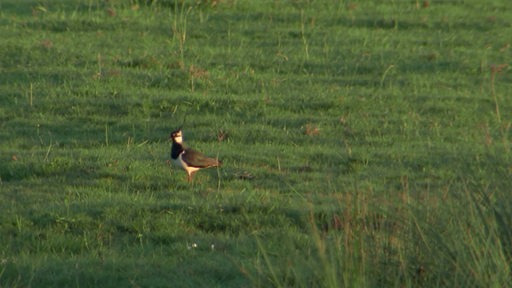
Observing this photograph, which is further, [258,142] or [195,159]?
[258,142]

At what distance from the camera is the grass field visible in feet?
21.3

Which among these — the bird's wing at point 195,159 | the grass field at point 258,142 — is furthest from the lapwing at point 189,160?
the grass field at point 258,142

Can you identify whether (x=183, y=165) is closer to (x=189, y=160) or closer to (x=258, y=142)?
(x=189, y=160)

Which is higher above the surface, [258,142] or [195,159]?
[195,159]

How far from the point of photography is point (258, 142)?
1242cm

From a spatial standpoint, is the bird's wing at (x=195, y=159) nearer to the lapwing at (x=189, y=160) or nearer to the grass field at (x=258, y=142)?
the lapwing at (x=189, y=160)

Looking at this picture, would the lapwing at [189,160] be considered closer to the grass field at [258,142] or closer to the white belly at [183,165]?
the white belly at [183,165]

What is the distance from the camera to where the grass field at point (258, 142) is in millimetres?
6484

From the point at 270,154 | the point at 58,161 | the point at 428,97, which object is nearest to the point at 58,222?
the point at 58,161

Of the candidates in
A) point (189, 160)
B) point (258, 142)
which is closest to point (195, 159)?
point (189, 160)

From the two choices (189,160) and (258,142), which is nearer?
(189,160)

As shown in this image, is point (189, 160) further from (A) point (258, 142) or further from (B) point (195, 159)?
(A) point (258, 142)

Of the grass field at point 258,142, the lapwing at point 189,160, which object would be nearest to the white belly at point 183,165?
the lapwing at point 189,160

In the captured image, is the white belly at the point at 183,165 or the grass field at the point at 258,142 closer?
the grass field at the point at 258,142
